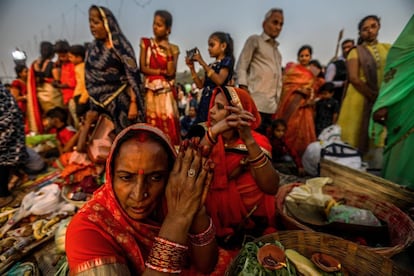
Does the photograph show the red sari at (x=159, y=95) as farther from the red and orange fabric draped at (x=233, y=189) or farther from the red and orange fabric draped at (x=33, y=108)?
→ the red and orange fabric draped at (x=33, y=108)

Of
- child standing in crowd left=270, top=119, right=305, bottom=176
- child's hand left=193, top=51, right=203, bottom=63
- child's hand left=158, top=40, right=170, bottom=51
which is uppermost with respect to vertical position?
child's hand left=158, top=40, right=170, bottom=51

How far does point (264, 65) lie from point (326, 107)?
2.37m

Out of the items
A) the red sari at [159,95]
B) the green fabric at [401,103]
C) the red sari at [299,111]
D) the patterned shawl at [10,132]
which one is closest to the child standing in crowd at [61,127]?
the patterned shawl at [10,132]

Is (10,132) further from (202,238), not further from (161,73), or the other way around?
(202,238)

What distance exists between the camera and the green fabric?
2430 millimetres

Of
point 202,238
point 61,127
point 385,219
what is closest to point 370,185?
point 385,219

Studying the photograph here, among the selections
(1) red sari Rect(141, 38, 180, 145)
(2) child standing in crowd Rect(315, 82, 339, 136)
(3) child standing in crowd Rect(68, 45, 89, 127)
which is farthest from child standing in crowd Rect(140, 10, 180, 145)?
(2) child standing in crowd Rect(315, 82, 339, 136)

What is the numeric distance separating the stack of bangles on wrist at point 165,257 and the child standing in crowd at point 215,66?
2136 mm

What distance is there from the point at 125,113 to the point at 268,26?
251 centimetres

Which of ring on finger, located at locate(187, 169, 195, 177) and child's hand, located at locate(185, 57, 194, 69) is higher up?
child's hand, located at locate(185, 57, 194, 69)

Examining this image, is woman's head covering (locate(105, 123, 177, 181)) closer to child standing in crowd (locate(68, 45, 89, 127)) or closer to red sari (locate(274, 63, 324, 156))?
child standing in crowd (locate(68, 45, 89, 127))

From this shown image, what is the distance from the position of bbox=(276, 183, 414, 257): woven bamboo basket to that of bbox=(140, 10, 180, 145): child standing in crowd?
7.17 feet

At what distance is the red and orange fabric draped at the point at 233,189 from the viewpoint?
5.84 ft

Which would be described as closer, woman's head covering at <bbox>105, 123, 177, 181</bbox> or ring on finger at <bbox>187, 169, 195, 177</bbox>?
ring on finger at <bbox>187, 169, 195, 177</bbox>
